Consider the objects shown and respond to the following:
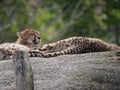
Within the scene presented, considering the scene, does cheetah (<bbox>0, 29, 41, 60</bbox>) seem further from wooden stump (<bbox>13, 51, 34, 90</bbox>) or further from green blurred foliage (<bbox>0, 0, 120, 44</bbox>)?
green blurred foliage (<bbox>0, 0, 120, 44</bbox>)

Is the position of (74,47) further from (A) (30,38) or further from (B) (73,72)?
(B) (73,72)

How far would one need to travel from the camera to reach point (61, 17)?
2731 cm

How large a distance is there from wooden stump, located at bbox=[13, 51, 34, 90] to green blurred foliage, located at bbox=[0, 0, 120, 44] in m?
14.0

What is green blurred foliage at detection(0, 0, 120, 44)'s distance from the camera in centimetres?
2598

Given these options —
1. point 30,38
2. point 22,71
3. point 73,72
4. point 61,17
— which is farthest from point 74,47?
point 61,17

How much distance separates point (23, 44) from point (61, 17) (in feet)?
47.8

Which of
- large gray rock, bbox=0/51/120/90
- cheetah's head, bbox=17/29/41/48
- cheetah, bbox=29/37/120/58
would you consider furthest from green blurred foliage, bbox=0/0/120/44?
large gray rock, bbox=0/51/120/90

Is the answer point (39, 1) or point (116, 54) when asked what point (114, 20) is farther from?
point (116, 54)

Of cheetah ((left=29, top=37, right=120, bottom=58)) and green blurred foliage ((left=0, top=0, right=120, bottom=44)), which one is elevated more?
green blurred foliage ((left=0, top=0, right=120, bottom=44))

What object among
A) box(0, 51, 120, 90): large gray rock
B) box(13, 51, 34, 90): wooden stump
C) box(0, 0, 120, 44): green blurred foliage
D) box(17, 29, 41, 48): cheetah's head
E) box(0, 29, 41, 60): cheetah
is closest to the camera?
box(13, 51, 34, 90): wooden stump

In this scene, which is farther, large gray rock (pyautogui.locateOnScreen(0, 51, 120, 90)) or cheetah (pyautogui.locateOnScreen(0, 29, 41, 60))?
cheetah (pyautogui.locateOnScreen(0, 29, 41, 60))

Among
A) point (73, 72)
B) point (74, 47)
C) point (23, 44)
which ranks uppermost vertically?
point (23, 44)

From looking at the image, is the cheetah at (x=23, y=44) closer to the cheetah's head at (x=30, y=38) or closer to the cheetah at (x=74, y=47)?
the cheetah's head at (x=30, y=38)

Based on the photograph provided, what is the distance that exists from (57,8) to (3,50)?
15.5m
